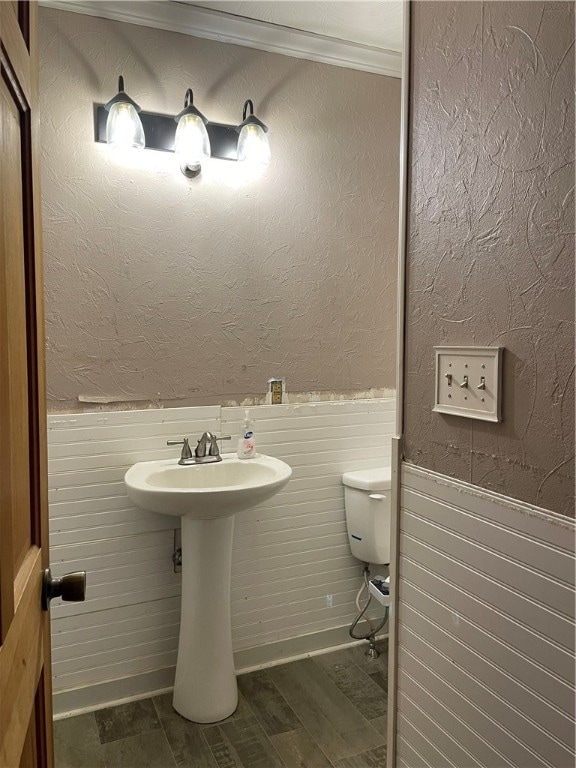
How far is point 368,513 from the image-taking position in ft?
7.45

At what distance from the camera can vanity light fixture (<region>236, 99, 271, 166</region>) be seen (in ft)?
6.66

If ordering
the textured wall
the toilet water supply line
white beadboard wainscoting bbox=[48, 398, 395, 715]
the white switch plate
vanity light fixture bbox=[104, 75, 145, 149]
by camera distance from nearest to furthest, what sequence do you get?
the textured wall → the white switch plate → vanity light fixture bbox=[104, 75, 145, 149] → white beadboard wainscoting bbox=[48, 398, 395, 715] → the toilet water supply line

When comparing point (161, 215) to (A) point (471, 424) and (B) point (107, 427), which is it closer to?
(B) point (107, 427)

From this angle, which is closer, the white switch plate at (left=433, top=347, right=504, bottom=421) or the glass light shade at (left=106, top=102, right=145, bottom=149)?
the white switch plate at (left=433, top=347, right=504, bottom=421)

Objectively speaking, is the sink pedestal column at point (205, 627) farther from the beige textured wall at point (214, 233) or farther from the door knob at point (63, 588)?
the door knob at point (63, 588)

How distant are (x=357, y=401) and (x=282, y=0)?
1.50m

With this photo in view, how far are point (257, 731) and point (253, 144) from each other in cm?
207

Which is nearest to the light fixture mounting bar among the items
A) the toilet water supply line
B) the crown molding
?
the crown molding

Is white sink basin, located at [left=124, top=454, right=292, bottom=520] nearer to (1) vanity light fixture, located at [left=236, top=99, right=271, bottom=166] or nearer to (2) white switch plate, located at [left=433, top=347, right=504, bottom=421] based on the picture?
(2) white switch plate, located at [left=433, top=347, right=504, bottom=421]

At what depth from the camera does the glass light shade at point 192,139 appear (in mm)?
1924

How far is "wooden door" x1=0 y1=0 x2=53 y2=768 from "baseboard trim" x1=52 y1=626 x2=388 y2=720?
1145 millimetres

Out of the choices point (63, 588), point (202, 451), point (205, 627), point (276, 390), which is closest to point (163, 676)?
point (205, 627)

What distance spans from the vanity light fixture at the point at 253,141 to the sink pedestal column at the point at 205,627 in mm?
1315

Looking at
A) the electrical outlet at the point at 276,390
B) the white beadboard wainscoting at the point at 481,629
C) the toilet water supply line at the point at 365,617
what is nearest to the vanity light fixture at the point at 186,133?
the electrical outlet at the point at 276,390
